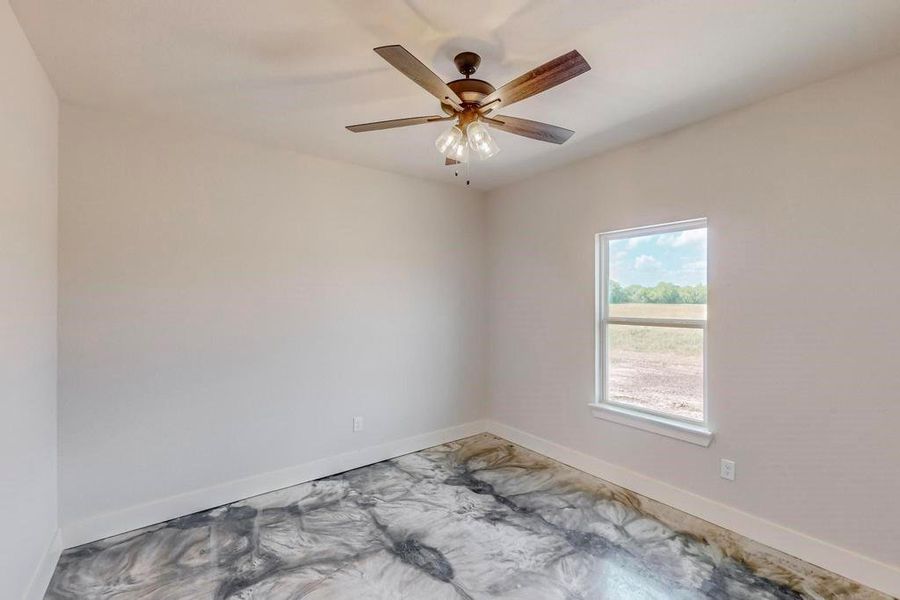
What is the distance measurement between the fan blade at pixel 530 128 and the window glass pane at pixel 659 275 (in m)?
1.34

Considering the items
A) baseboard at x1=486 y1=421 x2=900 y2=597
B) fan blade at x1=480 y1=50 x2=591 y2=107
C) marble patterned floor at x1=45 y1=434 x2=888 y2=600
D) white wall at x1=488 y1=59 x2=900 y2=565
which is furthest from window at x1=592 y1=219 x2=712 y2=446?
fan blade at x1=480 y1=50 x2=591 y2=107

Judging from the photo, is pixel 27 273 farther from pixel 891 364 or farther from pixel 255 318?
pixel 891 364

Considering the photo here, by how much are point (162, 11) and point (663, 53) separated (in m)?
2.17

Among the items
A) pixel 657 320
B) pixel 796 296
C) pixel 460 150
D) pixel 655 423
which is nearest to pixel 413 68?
pixel 460 150

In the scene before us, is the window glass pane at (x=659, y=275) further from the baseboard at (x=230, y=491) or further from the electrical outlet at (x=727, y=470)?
the baseboard at (x=230, y=491)

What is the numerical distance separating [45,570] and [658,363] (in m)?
3.79

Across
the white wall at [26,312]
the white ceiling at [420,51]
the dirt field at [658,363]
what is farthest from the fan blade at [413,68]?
the dirt field at [658,363]

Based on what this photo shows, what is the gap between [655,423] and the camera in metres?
2.93

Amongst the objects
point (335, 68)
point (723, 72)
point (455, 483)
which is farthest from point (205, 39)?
point (455, 483)

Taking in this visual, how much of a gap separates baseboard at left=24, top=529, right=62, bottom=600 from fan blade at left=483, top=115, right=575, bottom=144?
9.97 feet

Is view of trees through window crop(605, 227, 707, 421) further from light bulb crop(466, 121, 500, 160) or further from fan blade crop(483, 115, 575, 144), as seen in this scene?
light bulb crop(466, 121, 500, 160)

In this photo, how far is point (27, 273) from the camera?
186cm

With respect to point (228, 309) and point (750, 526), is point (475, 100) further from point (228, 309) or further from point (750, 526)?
point (750, 526)

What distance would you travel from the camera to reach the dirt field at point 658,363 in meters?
2.81
